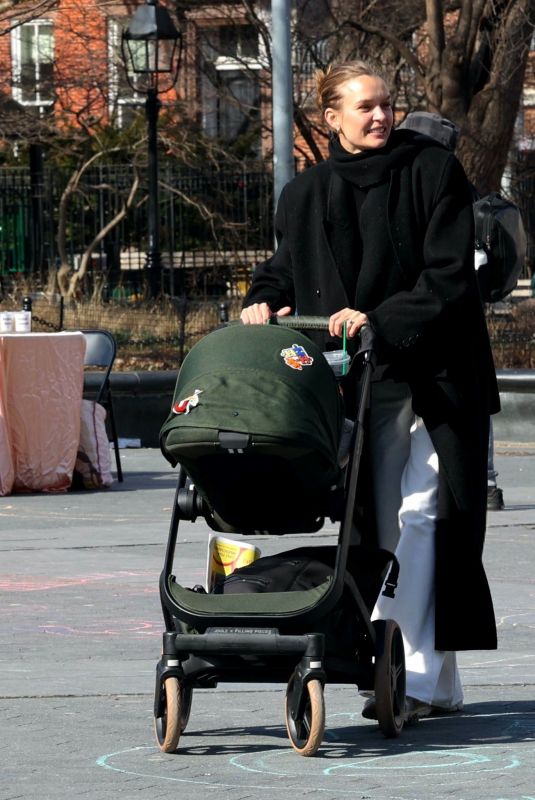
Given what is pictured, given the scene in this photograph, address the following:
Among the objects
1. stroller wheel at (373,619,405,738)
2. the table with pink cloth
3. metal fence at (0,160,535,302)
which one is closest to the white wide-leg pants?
stroller wheel at (373,619,405,738)

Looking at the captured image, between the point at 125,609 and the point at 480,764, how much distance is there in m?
2.84

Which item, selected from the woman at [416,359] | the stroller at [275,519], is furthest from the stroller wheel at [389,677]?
the woman at [416,359]

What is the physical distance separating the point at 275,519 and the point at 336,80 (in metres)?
1.31

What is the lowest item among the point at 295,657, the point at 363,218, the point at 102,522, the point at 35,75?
the point at 102,522

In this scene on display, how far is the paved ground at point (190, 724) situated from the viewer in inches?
170

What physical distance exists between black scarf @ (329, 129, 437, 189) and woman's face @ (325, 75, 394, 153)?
28mm

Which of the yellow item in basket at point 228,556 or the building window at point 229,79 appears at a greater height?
the building window at point 229,79

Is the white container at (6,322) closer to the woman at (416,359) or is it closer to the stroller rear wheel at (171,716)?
the woman at (416,359)

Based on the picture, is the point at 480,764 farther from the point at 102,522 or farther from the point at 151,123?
the point at 151,123

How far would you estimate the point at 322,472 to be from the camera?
15.0 feet

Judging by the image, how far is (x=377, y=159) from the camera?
5012 millimetres

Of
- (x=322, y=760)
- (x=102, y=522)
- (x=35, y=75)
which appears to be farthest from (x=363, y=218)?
(x=35, y=75)

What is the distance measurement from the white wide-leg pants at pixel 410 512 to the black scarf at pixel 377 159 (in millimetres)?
596

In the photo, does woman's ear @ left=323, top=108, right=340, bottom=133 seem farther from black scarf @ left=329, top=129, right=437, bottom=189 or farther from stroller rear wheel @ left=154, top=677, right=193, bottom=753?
stroller rear wheel @ left=154, top=677, right=193, bottom=753
